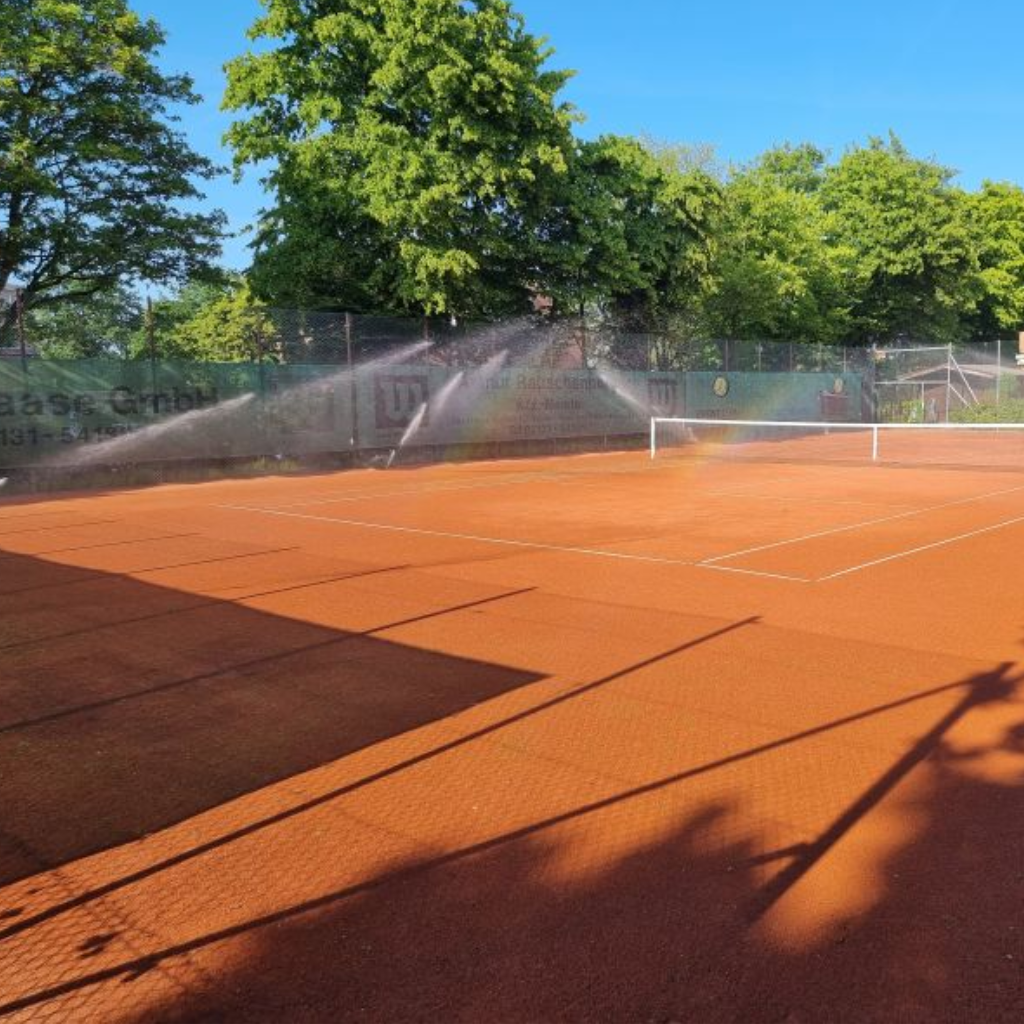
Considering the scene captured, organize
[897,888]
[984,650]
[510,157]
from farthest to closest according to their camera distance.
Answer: [510,157], [984,650], [897,888]

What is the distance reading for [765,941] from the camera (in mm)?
3102

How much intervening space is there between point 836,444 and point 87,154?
23113 mm

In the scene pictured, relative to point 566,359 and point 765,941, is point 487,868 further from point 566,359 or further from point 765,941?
point 566,359

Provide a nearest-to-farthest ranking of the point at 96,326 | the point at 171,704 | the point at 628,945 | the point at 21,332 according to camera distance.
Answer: the point at 628,945 → the point at 171,704 → the point at 21,332 → the point at 96,326

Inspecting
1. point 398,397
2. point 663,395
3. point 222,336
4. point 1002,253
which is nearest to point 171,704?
point 398,397

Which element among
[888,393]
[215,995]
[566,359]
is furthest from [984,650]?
[888,393]

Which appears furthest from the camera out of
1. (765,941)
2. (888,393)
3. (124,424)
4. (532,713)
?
(888,393)

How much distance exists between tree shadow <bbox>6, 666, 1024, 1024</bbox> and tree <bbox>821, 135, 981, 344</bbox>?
4136cm

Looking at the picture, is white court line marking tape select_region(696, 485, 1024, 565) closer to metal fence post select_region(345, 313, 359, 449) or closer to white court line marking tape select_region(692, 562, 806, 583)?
white court line marking tape select_region(692, 562, 806, 583)

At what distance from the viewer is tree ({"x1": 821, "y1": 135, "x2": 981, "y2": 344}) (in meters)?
41.4

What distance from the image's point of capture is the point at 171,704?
217 inches

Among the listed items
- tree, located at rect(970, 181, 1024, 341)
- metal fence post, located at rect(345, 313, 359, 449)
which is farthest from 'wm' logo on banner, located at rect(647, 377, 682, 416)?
tree, located at rect(970, 181, 1024, 341)

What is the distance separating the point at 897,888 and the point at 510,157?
23587 millimetres

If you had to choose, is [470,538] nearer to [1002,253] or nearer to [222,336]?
[222,336]
